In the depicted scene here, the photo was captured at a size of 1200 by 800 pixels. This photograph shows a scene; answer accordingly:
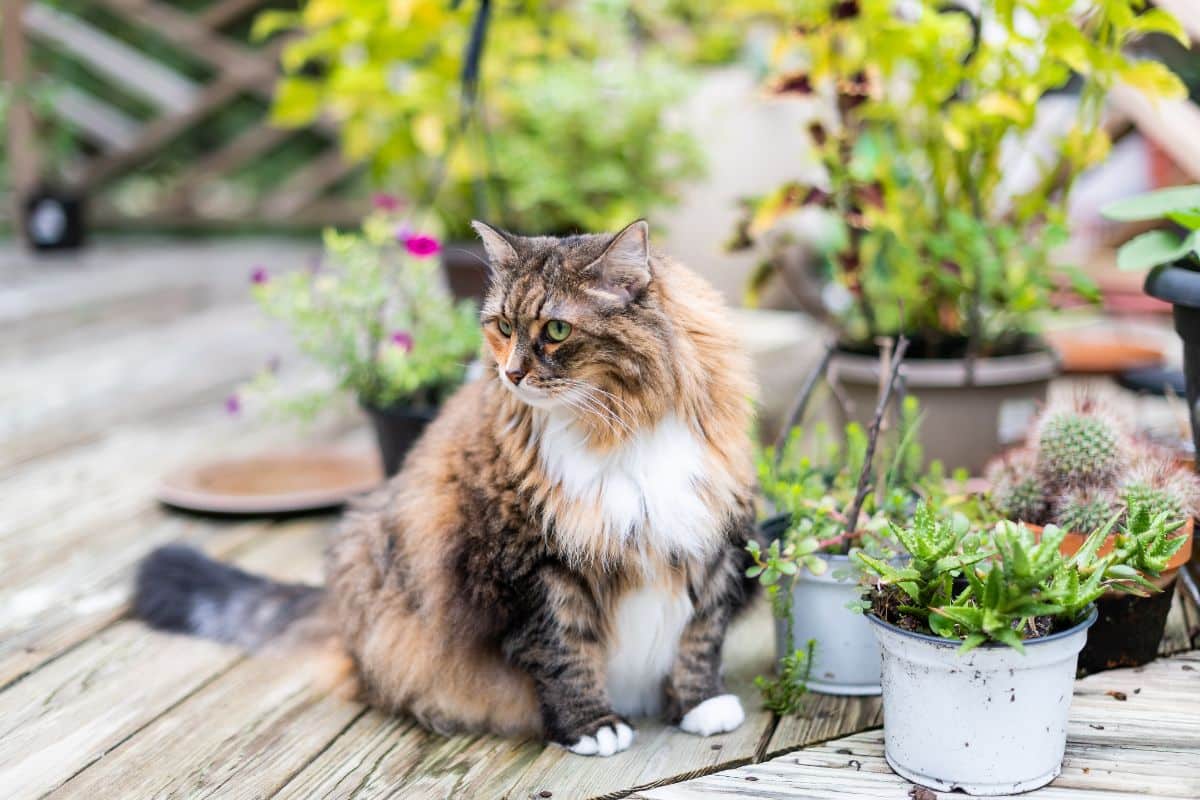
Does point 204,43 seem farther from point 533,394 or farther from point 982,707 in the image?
point 982,707

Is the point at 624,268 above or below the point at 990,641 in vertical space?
above

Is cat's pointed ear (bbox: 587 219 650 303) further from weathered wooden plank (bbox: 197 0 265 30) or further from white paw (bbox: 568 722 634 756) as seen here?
weathered wooden plank (bbox: 197 0 265 30)

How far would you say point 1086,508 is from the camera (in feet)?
6.70

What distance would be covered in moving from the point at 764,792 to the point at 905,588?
391 mm

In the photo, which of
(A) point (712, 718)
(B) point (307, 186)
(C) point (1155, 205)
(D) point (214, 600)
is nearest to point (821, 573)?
(A) point (712, 718)

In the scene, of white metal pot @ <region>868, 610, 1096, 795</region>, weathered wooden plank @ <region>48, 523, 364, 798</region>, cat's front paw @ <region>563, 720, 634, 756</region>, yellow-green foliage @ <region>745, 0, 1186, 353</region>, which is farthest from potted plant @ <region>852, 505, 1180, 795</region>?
yellow-green foliage @ <region>745, 0, 1186, 353</region>

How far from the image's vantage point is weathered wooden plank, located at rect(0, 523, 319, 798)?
6.58ft

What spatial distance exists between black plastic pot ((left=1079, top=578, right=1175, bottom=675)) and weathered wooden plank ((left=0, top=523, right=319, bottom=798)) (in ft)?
5.36

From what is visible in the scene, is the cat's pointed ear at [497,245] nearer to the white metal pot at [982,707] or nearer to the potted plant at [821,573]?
the potted plant at [821,573]

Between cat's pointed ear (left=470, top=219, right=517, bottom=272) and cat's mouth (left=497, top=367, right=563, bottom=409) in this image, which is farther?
cat's pointed ear (left=470, top=219, right=517, bottom=272)

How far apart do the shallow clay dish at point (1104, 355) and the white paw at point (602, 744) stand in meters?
2.23

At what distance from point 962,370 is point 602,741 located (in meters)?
1.49

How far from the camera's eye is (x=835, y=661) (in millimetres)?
2145

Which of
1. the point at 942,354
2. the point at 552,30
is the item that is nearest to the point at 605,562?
the point at 942,354
